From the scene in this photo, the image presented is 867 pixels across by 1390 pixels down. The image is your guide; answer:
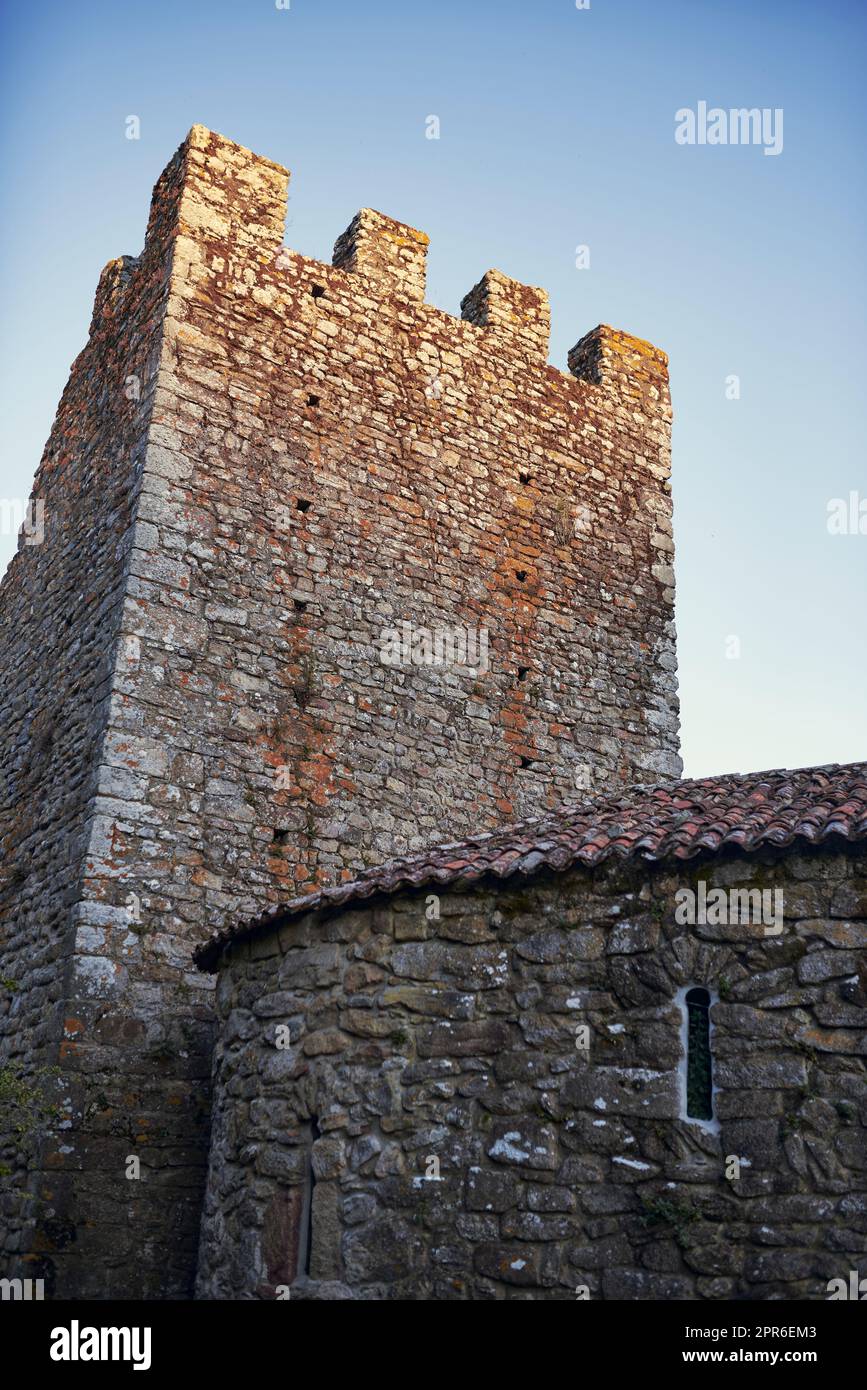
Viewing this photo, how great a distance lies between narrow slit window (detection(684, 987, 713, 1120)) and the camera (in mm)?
6109

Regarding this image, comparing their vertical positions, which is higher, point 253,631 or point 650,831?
point 253,631

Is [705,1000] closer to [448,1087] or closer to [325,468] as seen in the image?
[448,1087]

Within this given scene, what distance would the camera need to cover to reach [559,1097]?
6348 millimetres

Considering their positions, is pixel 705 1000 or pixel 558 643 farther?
pixel 558 643

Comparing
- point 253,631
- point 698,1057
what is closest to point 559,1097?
point 698,1057

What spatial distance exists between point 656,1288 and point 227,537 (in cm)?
649

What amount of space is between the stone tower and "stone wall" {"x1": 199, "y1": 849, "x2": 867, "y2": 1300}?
5.27ft

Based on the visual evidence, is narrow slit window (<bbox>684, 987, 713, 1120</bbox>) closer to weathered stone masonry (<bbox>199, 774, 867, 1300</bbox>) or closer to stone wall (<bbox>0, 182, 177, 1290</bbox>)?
weathered stone masonry (<bbox>199, 774, 867, 1300</bbox>)

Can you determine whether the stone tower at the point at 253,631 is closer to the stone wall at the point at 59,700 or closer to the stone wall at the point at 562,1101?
the stone wall at the point at 59,700

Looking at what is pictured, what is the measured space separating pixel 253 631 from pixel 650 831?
173 inches

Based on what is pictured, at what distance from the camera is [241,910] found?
30.3 feet

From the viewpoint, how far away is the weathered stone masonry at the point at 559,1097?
5844 millimetres

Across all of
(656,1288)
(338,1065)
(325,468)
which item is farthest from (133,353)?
(656,1288)

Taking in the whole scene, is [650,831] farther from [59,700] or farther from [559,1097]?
[59,700]
